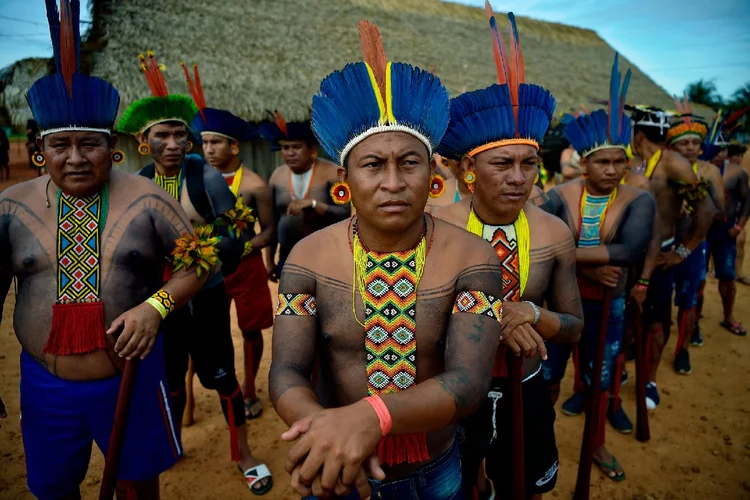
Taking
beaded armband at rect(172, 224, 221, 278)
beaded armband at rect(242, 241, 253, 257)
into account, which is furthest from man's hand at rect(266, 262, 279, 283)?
beaded armband at rect(172, 224, 221, 278)

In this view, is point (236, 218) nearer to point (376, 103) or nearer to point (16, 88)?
point (376, 103)

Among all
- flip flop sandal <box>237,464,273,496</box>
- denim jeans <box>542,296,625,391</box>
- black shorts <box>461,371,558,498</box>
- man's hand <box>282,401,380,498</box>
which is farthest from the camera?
flip flop sandal <box>237,464,273,496</box>

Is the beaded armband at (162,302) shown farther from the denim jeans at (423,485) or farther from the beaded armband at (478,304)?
the beaded armband at (478,304)

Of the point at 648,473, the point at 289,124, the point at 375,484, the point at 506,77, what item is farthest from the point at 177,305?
the point at 648,473

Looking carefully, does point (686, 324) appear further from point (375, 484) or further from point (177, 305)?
point (177, 305)

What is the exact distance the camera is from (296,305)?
5.67 ft

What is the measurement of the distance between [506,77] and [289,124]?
10.0 ft

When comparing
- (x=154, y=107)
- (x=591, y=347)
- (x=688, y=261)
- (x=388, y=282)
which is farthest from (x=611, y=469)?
(x=154, y=107)

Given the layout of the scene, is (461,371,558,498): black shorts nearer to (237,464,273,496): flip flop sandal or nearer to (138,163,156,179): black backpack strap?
(237,464,273,496): flip flop sandal

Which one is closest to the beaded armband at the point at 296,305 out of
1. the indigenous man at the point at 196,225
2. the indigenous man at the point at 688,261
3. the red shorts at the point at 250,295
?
the indigenous man at the point at 196,225

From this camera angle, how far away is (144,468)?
256 cm

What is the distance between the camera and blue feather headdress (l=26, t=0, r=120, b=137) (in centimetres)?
230

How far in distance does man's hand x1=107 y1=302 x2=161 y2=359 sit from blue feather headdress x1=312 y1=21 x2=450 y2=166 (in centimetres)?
138

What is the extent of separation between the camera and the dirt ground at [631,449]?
364cm
